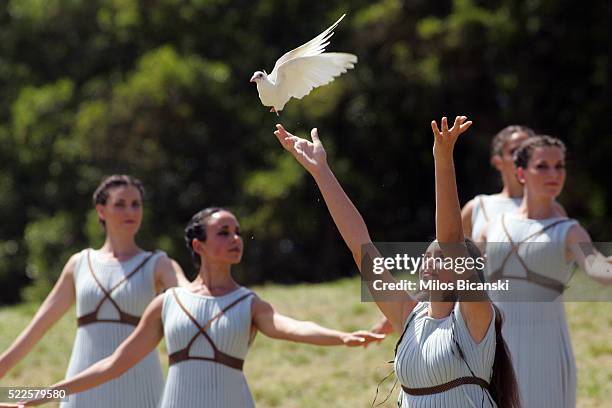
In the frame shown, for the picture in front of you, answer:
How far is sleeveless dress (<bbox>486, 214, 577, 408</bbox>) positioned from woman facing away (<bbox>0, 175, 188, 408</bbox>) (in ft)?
5.94

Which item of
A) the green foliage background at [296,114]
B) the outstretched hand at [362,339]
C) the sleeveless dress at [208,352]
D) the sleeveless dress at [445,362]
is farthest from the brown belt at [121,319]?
the green foliage background at [296,114]

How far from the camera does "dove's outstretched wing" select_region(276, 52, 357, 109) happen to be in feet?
13.8

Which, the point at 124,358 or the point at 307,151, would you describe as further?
the point at 124,358

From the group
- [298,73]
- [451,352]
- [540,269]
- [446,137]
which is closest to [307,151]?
[298,73]

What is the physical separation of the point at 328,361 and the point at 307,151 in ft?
19.5

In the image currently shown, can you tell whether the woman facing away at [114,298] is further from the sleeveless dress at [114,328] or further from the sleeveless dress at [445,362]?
the sleeveless dress at [445,362]

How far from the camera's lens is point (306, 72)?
4.27 m

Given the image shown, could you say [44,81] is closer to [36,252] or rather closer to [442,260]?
→ [36,252]

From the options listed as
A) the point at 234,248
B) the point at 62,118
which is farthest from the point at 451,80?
the point at 234,248

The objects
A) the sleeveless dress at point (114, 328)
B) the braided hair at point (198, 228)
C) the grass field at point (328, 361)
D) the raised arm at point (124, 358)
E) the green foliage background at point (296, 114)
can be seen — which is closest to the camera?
the raised arm at point (124, 358)

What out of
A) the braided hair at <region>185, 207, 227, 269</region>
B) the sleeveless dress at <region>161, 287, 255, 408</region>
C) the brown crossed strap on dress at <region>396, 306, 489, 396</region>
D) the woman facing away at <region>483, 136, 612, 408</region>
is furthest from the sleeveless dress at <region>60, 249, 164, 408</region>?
Result: the brown crossed strap on dress at <region>396, 306, 489, 396</region>

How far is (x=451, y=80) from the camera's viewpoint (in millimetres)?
16359

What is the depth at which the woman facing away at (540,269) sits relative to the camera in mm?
5973

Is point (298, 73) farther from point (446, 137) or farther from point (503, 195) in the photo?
point (503, 195)
